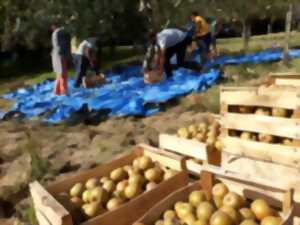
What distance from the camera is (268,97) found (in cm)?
445

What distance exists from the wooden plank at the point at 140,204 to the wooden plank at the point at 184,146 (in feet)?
1.64

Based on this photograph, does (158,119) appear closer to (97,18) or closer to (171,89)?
(171,89)

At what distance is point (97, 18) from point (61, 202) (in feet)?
49.1

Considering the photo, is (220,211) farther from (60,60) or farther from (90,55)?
(90,55)

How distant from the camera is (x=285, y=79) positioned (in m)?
5.14

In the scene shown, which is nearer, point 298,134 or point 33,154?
point 298,134

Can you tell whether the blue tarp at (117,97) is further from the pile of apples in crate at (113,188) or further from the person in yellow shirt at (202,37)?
the pile of apples in crate at (113,188)

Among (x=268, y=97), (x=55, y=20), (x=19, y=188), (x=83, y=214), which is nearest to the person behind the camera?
(x=83, y=214)

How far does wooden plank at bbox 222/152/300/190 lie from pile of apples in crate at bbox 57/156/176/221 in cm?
47

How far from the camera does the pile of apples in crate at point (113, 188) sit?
3871mm

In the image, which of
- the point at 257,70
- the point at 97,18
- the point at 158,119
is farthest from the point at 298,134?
the point at 97,18

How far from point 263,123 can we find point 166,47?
24.9 ft

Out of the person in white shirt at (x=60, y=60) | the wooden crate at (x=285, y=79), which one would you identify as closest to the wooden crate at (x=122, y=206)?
the wooden crate at (x=285, y=79)

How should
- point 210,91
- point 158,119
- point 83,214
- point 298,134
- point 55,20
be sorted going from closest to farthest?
point 83,214 → point 298,134 → point 158,119 → point 210,91 → point 55,20
